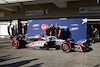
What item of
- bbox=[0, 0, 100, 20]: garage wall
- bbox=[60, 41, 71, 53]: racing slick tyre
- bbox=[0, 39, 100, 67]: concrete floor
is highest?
bbox=[0, 0, 100, 20]: garage wall

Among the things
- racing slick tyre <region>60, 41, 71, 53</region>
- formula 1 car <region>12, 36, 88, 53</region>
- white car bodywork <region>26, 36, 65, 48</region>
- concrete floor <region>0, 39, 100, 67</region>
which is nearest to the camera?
concrete floor <region>0, 39, 100, 67</region>

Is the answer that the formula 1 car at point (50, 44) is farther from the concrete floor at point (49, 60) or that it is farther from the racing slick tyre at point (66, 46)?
the concrete floor at point (49, 60)

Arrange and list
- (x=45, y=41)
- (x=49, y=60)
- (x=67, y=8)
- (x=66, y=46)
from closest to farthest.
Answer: (x=49, y=60)
(x=66, y=46)
(x=45, y=41)
(x=67, y=8)

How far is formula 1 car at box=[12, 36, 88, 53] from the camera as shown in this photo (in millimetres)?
7512

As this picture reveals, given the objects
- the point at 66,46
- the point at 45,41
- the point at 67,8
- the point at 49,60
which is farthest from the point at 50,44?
the point at 67,8

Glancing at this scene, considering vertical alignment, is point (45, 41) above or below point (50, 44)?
above

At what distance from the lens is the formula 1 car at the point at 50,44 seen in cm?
751

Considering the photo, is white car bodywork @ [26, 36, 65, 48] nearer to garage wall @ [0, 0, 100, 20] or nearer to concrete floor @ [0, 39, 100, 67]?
concrete floor @ [0, 39, 100, 67]

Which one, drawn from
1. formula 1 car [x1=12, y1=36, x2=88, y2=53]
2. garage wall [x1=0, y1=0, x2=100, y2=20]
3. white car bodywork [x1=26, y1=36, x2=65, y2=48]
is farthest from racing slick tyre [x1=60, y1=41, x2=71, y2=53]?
garage wall [x1=0, y1=0, x2=100, y2=20]

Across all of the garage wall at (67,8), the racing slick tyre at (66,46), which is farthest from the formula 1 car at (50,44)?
the garage wall at (67,8)

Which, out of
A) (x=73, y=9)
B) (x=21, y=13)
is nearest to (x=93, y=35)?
(x=73, y=9)

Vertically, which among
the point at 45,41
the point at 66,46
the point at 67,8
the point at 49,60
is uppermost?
the point at 67,8

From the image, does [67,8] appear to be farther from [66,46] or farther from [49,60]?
[49,60]

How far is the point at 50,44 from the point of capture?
8289 mm
